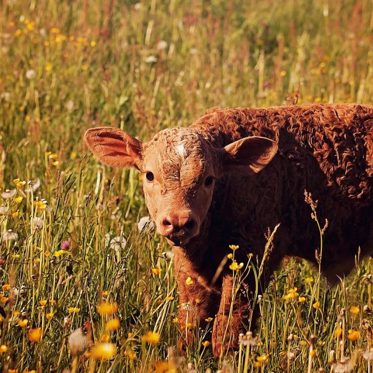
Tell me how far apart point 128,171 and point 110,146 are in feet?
5.91

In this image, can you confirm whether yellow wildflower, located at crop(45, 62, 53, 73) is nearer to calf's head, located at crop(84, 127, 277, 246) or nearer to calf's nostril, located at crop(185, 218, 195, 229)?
calf's head, located at crop(84, 127, 277, 246)

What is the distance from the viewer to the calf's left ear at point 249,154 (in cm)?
549

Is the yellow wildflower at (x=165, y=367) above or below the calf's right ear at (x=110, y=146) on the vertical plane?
below

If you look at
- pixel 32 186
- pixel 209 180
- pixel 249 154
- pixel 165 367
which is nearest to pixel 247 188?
pixel 249 154

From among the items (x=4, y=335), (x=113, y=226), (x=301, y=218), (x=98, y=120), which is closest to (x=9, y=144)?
(x=98, y=120)

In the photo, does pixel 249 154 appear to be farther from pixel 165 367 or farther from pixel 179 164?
pixel 165 367

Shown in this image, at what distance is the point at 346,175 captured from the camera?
19.5 ft

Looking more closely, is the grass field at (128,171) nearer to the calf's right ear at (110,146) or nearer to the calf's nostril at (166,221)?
the calf's right ear at (110,146)

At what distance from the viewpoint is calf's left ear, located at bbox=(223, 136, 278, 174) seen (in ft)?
18.0

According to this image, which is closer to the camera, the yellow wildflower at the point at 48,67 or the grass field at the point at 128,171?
the grass field at the point at 128,171

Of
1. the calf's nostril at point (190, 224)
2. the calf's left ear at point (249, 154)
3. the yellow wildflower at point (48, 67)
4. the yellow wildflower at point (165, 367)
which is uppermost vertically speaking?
the yellow wildflower at point (48, 67)

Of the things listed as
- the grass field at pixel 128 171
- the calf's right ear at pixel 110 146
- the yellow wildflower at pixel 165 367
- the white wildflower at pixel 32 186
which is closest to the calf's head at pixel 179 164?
the calf's right ear at pixel 110 146

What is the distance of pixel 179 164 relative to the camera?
17.0 ft

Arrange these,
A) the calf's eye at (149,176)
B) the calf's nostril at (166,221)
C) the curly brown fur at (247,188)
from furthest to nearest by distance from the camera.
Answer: the calf's eye at (149,176) → the curly brown fur at (247,188) → the calf's nostril at (166,221)
